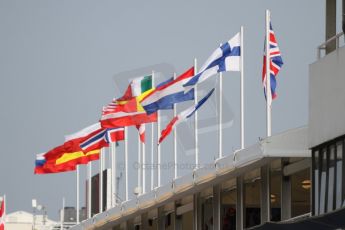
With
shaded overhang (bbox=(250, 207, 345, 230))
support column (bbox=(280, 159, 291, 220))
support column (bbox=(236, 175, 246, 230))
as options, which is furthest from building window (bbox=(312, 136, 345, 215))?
support column (bbox=(236, 175, 246, 230))

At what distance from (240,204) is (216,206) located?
276 cm

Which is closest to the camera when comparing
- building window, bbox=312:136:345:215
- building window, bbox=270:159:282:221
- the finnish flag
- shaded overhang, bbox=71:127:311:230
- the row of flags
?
building window, bbox=312:136:345:215

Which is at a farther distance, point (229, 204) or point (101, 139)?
point (101, 139)

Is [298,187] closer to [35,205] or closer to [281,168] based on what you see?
[281,168]

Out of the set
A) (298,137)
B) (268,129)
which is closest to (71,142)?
(268,129)

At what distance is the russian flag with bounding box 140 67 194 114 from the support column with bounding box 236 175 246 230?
653 centimetres

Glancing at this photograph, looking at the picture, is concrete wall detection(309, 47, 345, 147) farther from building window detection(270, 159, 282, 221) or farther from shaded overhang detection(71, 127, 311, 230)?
→ building window detection(270, 159, 282, 221)

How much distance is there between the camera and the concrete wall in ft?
108

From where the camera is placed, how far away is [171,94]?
49.5 metres

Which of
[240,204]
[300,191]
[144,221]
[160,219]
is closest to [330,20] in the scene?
[240,204]

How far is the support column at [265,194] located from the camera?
40.5 metres

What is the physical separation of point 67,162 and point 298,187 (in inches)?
769

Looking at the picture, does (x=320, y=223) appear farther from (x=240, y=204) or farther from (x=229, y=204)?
(x=229, y=204)

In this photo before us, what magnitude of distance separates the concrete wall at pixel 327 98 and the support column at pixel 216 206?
1110cm
